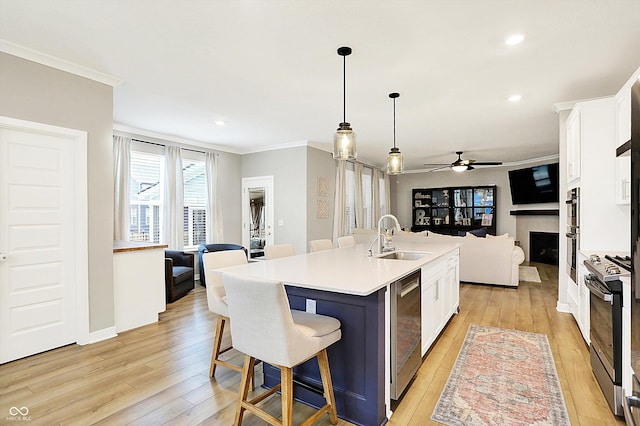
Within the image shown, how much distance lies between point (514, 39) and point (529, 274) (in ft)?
19.0

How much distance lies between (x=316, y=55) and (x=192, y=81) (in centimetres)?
143

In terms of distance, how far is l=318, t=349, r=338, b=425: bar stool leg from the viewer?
187cm

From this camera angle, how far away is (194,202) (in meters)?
6.20

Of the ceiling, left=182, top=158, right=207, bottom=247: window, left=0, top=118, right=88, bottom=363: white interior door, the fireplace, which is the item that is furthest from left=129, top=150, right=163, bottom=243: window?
the fireplace

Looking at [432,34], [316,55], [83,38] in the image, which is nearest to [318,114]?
[316,55]

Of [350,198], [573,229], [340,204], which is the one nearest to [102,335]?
[340,204]

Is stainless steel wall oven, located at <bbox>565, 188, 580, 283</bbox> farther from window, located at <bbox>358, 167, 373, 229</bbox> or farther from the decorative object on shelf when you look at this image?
the decorative object on shelf

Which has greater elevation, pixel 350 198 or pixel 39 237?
pixel 350 198

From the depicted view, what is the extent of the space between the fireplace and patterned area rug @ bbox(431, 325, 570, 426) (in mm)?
6097

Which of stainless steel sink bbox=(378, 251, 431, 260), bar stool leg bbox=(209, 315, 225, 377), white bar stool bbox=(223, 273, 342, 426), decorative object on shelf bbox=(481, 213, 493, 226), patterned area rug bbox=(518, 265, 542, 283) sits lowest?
patterned area rug bbox=(518, 265, 542, 283)

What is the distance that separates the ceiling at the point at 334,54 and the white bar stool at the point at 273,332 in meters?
1.85

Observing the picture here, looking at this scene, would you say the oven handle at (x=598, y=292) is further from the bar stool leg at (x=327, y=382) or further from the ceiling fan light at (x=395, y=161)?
the ceiling fan light at (x=395, y=161)

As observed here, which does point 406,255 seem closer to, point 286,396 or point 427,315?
point 427,315

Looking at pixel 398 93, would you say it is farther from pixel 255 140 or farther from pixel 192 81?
pixel 255 140
